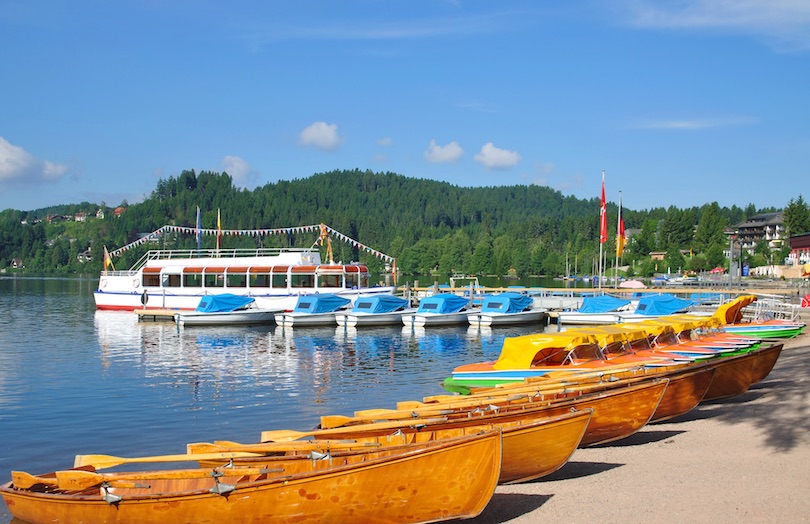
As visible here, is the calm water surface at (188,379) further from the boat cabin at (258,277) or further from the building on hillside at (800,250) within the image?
the building on hillside at (800,250)

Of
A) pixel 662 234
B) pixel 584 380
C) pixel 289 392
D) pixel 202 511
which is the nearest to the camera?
pixel 202 511

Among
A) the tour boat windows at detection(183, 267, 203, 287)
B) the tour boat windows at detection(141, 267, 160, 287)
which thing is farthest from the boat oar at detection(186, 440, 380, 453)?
the tour boat windows at detection(141, 267, 160, 287)

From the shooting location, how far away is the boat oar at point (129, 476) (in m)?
10.5

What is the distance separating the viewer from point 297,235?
193 metres

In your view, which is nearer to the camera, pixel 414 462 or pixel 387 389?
pixel 414 462

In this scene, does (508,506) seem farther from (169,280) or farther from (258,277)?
(169,280)

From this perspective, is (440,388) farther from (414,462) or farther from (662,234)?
(662,234)

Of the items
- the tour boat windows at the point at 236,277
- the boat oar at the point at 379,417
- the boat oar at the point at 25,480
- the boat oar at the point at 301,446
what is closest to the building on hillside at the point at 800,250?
the tour boat windows at the point at 236,277

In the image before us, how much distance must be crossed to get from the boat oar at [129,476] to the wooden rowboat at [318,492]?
0.05 ft

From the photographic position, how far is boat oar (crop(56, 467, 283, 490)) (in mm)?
10500

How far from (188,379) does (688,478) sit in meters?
21.3

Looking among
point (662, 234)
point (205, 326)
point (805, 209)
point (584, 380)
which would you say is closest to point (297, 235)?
point (662, 234)

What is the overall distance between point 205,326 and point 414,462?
43656 mm

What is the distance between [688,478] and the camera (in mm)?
12547
